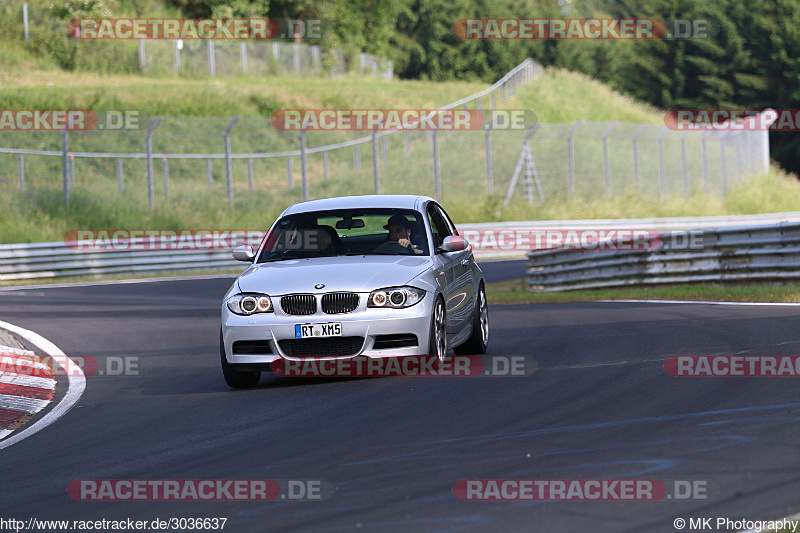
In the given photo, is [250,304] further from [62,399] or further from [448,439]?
[448,439]

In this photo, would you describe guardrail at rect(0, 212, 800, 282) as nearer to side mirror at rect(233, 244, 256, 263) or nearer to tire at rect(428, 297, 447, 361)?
side mirror at rect(233, 244, 256, 263)

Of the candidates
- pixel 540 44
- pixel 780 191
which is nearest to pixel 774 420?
pixel 780 191

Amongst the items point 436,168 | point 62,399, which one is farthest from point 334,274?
point 436,168

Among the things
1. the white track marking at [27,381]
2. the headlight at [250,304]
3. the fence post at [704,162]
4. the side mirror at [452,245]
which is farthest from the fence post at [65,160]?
the fence post at [704,162]

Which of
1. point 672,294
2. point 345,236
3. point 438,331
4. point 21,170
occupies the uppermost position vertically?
point 21,170

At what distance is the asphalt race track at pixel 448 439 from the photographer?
5.48 metres

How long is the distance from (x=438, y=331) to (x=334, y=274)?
3.27 ft

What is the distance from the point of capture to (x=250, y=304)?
9977 millimetres

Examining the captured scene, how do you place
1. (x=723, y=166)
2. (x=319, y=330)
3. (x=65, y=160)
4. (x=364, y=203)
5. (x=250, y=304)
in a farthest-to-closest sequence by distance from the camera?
(x=723, y=166)
(x=65, y=160)
(x=364, y=203)
(x=250, y=304)
(x=319, y=330)

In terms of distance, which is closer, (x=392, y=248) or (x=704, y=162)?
(x=392, y=248)

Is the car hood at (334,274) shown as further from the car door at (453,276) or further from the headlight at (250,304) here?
the car door at (453,276)

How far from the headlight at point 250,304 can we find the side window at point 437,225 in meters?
1.92

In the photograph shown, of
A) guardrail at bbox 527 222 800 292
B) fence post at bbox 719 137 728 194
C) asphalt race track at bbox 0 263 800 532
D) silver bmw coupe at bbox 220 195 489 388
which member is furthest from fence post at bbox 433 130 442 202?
silver bmw coupe at bbox 220 195 489 388

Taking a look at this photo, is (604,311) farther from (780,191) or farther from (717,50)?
(717,50)
